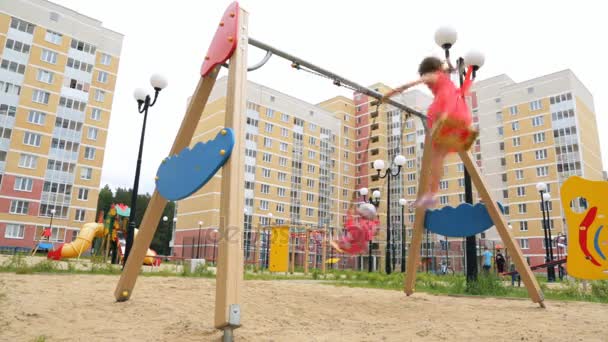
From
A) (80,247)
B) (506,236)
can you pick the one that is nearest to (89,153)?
(80,247)

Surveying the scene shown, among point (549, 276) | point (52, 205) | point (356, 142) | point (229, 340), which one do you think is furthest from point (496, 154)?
point (229, 340)

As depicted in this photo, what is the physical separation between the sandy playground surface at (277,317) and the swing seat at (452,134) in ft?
7.59

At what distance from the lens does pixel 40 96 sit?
42500 millimetres

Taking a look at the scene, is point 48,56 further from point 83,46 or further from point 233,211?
point 233,211

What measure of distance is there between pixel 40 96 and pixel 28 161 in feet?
23.6

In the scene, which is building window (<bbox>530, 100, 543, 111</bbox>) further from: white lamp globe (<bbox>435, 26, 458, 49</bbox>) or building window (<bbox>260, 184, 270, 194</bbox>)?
white lamp globe (<bbox>435, 26, 458, 49</bbox>)

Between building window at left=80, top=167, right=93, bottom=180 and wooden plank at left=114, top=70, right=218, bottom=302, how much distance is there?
44288mm

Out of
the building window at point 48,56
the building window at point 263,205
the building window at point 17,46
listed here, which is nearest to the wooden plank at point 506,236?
the building window at point 263,205

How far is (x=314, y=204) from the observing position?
58344mm

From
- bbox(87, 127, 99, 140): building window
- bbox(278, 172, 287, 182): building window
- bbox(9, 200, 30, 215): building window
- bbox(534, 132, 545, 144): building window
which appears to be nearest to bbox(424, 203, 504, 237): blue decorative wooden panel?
bbox(9, 200, 30, 215): building window

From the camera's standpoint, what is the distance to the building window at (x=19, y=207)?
39094 millimetres

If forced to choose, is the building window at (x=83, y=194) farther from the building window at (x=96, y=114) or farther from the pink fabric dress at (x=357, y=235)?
the pink fabric dress at (x=357, y=235)

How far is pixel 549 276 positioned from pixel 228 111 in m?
22.3

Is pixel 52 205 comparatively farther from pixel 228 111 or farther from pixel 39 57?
pixel 228 111
